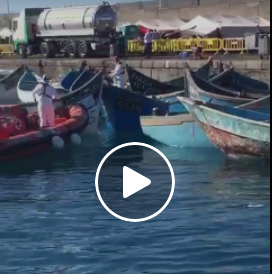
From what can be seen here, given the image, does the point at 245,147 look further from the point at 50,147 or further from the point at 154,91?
the point at 154,91

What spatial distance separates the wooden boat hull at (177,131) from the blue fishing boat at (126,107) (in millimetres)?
1813

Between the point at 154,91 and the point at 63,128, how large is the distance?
21.9ft

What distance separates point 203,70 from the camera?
25609mm

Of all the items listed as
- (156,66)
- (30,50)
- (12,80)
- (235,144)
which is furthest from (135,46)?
(235,144)

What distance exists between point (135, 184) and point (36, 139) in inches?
289

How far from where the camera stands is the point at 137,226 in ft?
40.2

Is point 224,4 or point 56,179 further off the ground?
point 224,4

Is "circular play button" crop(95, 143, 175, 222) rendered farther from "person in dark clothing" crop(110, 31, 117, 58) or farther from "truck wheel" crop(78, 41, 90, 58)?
"truck wheel" crop(78, 41, 90, 58)

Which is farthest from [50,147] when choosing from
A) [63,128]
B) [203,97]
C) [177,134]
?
[203,97]

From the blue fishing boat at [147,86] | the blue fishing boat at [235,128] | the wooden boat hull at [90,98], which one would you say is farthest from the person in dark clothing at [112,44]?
the blue fishing boat at [235,128]

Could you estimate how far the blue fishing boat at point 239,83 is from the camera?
23750mm

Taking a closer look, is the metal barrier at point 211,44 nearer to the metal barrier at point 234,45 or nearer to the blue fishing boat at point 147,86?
the metal barrier at point 234,45

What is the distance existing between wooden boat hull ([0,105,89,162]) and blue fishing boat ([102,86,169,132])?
2.39m

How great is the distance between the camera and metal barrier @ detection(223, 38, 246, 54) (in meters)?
35.2
